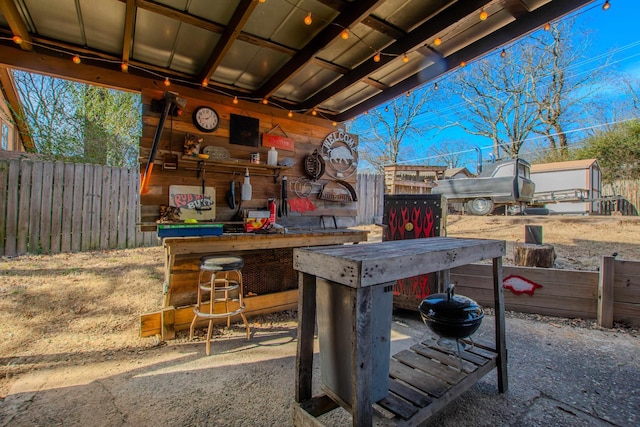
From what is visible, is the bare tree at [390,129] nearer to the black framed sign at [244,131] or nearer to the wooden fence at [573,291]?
the black framed sign at [244,131]

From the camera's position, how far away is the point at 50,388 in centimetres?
195

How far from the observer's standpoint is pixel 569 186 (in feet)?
37.9

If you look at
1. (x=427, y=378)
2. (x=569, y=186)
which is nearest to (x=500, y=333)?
(x=427, y=378)

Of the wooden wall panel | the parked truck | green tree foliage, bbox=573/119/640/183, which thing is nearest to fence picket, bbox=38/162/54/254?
the wooden wall panel

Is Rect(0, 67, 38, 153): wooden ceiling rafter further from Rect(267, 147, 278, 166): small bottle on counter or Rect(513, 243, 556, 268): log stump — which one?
Rect(513, 243, 556, 268): log stump

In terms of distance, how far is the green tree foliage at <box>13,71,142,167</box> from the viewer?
282 inches

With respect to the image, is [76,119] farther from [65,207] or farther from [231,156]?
[231,156]

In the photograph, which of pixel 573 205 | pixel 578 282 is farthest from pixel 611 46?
pixel 578 282

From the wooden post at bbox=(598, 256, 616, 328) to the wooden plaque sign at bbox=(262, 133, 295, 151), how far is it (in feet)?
11.5

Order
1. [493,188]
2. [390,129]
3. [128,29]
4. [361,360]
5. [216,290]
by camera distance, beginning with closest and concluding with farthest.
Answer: [361,360] → [128,29] → [216,290] → [493,188] → [390,129]

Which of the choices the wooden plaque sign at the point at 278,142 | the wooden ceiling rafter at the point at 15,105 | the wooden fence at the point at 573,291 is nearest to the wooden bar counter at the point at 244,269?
the wooden plaque sign at the point at 278,142

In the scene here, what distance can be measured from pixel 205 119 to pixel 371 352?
2926 millimetres

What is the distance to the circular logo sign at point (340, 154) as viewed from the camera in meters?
4.06

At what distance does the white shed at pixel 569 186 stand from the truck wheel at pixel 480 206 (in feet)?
10.6
